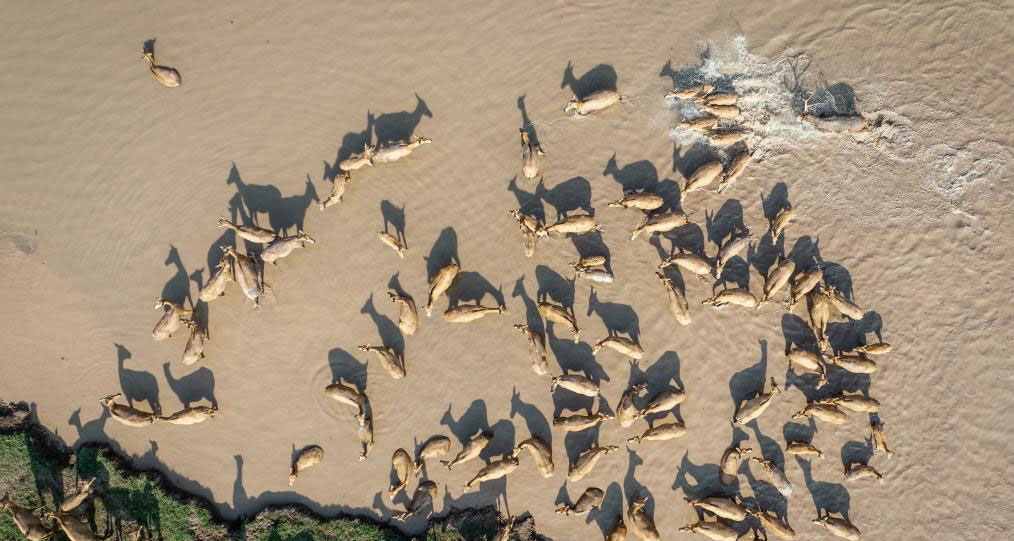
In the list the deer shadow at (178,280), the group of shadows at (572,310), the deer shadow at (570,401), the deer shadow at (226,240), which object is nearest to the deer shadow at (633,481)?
the group of shadows at (572,310)

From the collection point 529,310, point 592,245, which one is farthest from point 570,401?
point 592,245

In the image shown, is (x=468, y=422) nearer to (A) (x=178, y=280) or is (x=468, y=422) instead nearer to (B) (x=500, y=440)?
(B) (x=500, y=440)

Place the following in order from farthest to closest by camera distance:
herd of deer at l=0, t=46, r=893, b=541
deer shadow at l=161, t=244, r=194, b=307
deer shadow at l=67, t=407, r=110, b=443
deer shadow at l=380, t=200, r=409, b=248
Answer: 1. deer shadow at l=67, t=407, r=110, b=443
2. deer shadow at l=161, t=244, r=194, b=307
3. deer shadow at l=380, t=200, r=409, b=248
4. herd of deer at l=0, t=46, r=893, b=541

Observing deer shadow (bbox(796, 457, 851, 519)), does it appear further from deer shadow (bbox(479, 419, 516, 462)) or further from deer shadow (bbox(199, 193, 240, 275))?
deer shadow (bbox(199, 193, 240, 275))

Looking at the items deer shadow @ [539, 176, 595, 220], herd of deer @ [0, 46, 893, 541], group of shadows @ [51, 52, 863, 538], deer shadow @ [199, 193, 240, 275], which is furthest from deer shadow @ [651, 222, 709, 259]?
deer shadow @ [199, 193, 240, 275]

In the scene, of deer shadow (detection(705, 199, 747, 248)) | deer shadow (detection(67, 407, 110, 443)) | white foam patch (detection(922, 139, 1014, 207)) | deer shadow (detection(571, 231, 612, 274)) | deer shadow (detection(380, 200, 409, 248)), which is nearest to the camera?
white foam patch (detection(922, 139, 1014, 207))

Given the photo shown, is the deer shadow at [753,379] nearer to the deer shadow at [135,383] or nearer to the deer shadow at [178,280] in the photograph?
the deer shadow at [178,280]

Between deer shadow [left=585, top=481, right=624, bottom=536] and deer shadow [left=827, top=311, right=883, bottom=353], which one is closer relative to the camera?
deer shadow [left=827, top=311, right=883, bottom=353]
